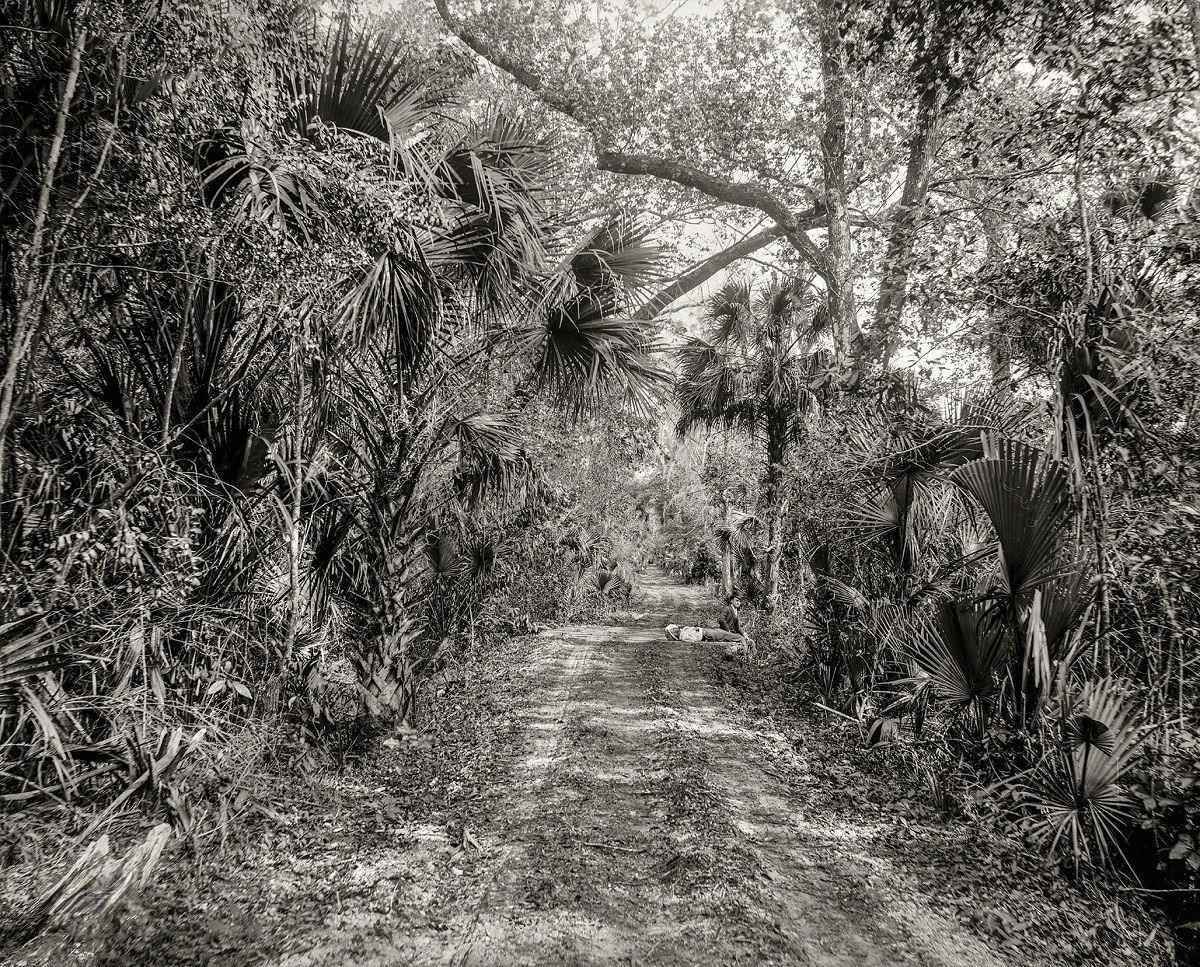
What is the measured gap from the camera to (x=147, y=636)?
3.50 m

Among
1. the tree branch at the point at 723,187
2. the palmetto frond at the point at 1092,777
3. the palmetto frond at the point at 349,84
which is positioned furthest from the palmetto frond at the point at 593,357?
the tree branch at the point at 723,187

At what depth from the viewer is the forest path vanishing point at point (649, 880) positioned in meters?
2.84

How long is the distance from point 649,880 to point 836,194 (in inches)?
435

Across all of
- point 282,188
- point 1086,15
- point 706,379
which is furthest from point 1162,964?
point 706,379

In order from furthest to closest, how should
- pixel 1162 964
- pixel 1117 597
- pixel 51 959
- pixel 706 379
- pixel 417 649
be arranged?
pixel 706 379 → pixel 417 649 → pixel 1117 597 → pixel 1162 964 → pixel 51 959

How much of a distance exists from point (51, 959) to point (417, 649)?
200 inches

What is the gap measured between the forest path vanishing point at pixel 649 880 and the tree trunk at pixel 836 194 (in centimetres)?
705

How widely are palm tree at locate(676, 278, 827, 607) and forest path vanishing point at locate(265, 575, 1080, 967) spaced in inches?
216

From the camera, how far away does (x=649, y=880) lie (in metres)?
3.41

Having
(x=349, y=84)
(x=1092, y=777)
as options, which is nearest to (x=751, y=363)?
(x=349, y=84)

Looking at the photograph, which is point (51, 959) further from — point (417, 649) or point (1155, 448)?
point (1155, 448)

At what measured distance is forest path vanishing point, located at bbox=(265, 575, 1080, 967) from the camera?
9.30 feet

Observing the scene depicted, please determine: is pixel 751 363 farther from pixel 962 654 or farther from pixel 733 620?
pixel 962 654

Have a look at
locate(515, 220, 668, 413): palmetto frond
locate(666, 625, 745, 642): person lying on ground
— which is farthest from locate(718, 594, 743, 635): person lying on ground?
locate(515, 220, 668, 413): palmetto frond
